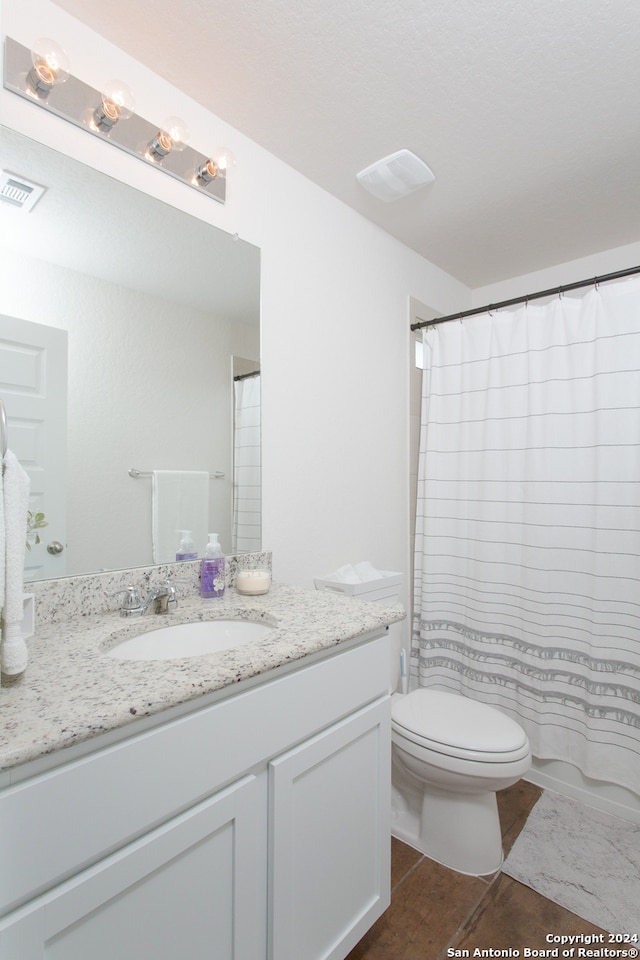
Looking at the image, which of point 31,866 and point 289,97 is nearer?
point 31,866

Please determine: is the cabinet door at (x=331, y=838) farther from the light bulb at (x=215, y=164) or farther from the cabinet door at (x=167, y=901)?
the light bulb at (x=215, y=164)

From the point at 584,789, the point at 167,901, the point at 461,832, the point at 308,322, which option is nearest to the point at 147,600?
the point at 167,901

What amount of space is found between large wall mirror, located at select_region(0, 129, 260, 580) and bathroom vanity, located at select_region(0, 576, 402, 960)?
345 millimetres

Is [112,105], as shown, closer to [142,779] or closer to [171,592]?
[171,592]

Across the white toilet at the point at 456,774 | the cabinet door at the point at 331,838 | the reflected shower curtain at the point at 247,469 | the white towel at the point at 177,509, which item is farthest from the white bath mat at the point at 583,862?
the white towel at the point at 177,509

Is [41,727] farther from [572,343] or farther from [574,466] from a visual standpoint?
[572,343]

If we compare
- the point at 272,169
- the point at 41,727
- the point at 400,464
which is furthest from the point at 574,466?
the point at 41,727

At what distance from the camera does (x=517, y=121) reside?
152cm

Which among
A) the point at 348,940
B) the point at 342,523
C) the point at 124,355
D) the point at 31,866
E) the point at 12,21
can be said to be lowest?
the point at 348,940

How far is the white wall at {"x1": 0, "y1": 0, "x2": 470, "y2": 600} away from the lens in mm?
1225

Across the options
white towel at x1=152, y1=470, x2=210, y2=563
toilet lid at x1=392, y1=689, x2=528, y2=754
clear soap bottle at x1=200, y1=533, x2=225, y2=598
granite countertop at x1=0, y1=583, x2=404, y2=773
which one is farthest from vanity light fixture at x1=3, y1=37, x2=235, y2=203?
toilet lid at x1=392, y1=689, x2=528, y2=754

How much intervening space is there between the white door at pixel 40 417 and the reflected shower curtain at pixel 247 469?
522 mm

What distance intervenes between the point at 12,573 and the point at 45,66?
115cm

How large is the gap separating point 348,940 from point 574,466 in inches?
66.2
